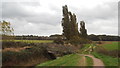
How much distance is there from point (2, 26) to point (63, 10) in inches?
1384

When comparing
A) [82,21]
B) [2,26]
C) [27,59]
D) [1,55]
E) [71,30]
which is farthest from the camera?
[82,21]

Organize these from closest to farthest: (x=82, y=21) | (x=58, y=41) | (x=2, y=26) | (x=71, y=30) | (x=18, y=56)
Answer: (x=18, y=56) → (x=2, y=26) → (x=58, y=41) → (x=71, y=30) → (x=82, y=21)

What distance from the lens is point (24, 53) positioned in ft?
101

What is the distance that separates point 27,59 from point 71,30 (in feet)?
140

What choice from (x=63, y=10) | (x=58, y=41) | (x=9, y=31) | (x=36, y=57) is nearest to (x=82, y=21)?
(x=63, y=10)

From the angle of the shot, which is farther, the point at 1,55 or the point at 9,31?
the point at 9,31

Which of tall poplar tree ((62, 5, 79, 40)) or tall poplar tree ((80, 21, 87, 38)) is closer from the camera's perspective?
tall poplar tree ((62, 5, 79, 40))

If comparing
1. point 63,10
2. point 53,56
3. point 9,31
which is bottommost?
point 53,56

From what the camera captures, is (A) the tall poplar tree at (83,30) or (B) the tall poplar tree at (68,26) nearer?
(B) the tall poplar tree at (68,26)

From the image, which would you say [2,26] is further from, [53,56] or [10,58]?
[10,58]

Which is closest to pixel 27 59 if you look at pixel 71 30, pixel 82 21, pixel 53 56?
pixel 53 56

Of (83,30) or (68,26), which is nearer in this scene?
(68,26)

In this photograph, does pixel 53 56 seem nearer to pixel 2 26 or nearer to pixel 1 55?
pixel 2 26

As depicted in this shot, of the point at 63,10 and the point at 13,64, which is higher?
the point at 63,10
